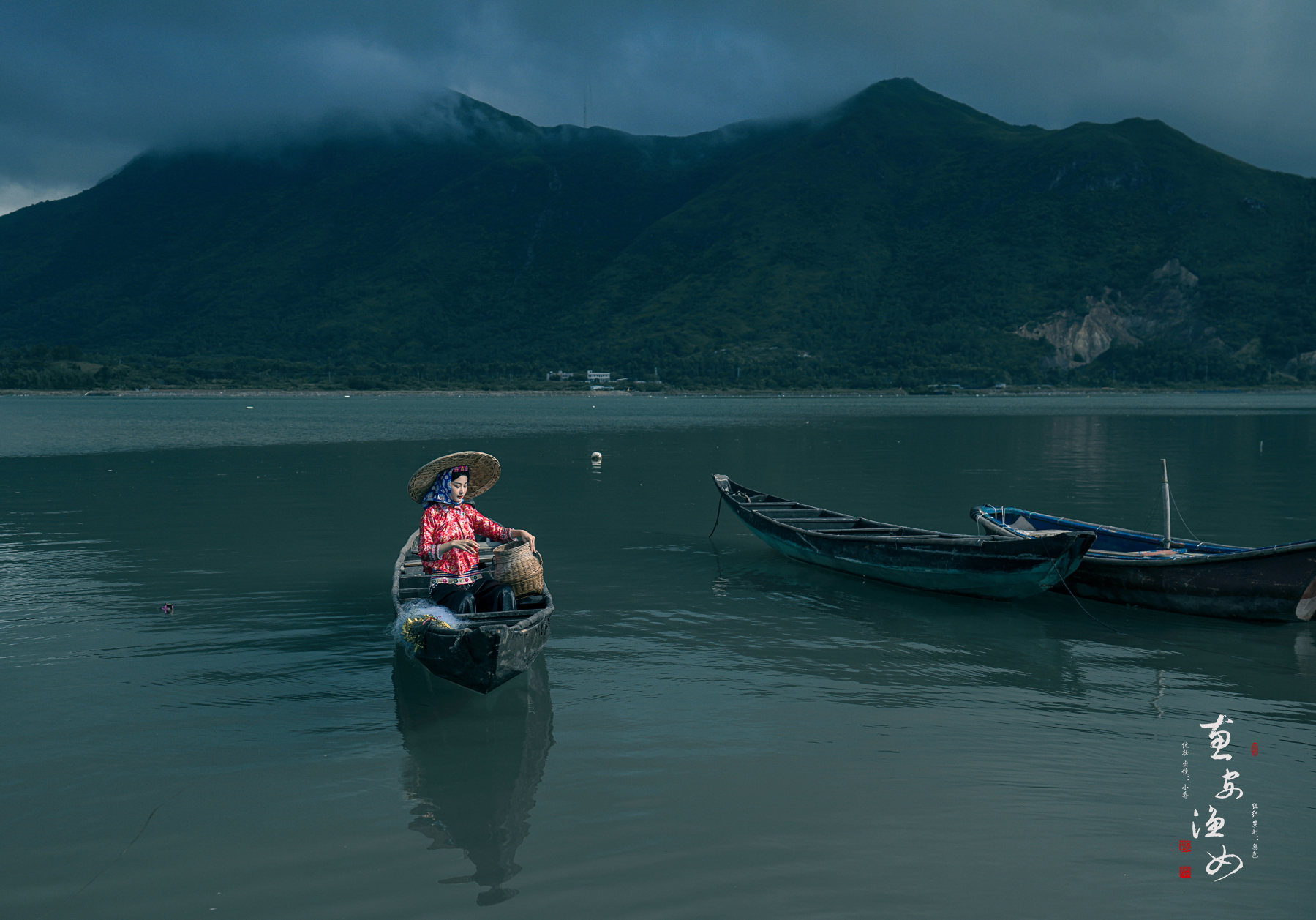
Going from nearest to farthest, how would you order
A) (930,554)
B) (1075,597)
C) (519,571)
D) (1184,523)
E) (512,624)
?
1. (512,624)
2. (519,571)
3. (1075,597)
4. (930,554)
5. (1184,523)

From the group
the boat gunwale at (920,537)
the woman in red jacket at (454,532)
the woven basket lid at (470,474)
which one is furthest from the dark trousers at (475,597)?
the boat gunwale at (920,537)

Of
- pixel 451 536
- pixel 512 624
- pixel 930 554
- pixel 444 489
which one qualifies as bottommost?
pixel 930 554

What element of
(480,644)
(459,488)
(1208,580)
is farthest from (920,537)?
(480,644)

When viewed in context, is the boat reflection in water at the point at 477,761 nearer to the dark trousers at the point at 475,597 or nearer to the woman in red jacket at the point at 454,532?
the dark trousers at the point at 475,597

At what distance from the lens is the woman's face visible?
1184 centimetres

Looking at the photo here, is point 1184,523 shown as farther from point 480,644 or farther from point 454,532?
point 480,644

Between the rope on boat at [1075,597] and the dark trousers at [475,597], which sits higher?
the dark trousers at [475,597]

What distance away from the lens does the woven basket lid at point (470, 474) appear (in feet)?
39.3

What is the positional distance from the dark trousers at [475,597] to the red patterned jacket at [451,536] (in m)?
0.32

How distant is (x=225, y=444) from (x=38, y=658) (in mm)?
50343

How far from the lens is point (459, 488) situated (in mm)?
11844

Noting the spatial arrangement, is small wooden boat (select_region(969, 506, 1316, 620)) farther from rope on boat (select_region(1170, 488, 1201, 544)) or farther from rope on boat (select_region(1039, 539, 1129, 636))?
rope on boat (select_region(1170, 488, 1201, 544))

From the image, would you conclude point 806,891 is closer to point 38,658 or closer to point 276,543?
point 38,658

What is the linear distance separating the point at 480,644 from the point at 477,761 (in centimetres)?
118
